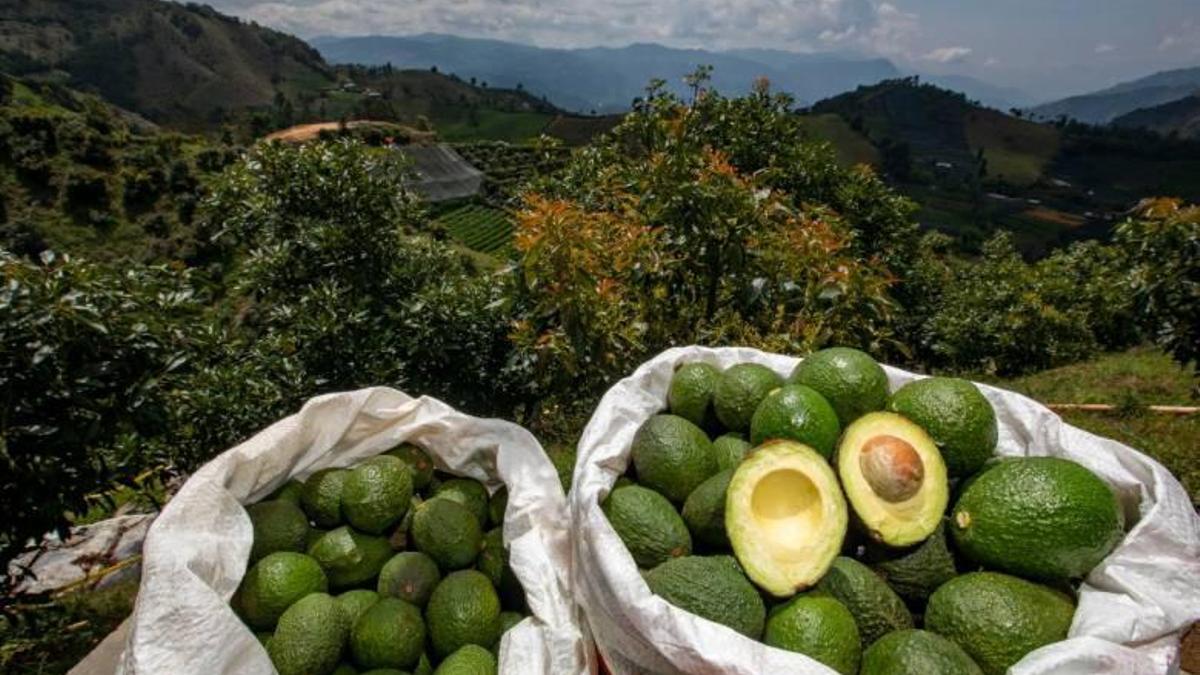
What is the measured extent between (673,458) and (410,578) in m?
0.99

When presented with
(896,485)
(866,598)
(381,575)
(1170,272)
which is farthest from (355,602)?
(1170,272)

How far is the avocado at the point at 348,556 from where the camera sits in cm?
237

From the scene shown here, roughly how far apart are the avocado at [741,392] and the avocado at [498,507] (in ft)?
3.02

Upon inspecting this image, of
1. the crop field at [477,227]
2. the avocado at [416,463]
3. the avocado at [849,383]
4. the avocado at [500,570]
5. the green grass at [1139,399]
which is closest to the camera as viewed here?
the avocado at [849,383]

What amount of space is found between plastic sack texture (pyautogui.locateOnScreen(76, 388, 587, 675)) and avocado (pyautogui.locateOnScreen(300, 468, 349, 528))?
14 centimetres

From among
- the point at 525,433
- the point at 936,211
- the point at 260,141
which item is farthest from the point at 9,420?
the point at 936,211

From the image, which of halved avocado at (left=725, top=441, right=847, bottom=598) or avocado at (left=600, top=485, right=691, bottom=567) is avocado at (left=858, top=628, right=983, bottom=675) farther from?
avocado at (left=600, top=485, right=691, bottom=567)

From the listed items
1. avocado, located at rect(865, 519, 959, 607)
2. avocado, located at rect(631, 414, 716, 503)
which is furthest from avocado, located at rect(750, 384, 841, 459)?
avocado, located at rect(865, 519, 959, 607)

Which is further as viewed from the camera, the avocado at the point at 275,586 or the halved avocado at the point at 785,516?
the avocado at the point at 275,586

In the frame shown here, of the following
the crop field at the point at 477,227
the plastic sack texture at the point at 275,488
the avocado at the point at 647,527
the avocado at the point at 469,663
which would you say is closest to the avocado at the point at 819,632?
the avocado at the point at 647,527

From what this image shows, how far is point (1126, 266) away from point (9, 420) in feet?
23.4

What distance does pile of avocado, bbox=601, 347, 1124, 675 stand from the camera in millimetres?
1721

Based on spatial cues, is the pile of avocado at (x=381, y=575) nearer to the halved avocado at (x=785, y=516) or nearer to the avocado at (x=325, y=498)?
the avocado at (x=325, y=498)

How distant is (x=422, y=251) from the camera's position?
5.47 m
